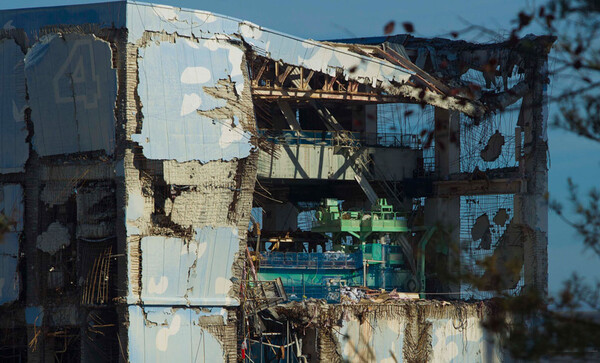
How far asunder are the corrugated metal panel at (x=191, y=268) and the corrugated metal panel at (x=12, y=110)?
4.99m

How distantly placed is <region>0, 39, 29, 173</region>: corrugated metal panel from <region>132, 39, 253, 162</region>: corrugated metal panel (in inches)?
154

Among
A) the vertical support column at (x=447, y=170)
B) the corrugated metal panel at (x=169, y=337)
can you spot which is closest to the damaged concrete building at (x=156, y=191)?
the corrugated metal panel at (x=169, y=337)

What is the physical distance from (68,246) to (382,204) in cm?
1250

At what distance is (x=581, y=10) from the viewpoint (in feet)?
42.5

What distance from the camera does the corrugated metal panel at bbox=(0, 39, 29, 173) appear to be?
30875 millimetres

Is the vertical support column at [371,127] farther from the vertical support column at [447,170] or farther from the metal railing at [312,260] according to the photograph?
the metal railing at [312,260]

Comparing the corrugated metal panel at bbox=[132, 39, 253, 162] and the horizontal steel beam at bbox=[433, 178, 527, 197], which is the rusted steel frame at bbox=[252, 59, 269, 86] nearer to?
the corrugated metal panel at bbox=[132, 39, 253, 162]

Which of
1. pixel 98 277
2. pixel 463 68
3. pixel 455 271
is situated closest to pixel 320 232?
pixel 463 68

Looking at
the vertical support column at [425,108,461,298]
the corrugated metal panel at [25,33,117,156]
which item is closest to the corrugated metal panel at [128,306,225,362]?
the corrugated metal panel at [25,33,117,156]

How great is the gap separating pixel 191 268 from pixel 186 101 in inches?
197

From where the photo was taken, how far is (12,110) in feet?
102

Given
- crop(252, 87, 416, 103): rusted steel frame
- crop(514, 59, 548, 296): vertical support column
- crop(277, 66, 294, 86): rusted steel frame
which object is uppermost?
crop(277, 66, 294, 86): rusted steel frame

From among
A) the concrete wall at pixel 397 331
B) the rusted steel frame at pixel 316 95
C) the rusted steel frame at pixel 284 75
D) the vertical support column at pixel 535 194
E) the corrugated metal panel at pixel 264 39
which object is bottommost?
the concrete wall at pixel 397 331

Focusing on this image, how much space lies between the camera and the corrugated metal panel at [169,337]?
29.7m
